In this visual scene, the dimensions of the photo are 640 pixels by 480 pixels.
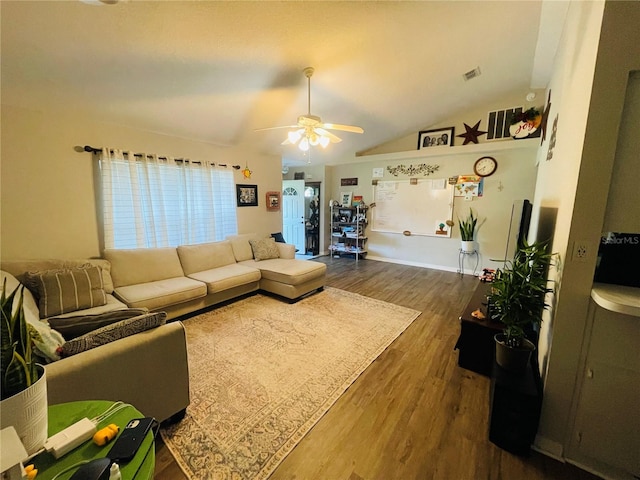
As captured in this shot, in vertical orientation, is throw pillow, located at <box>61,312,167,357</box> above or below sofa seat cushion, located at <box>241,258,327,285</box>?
above

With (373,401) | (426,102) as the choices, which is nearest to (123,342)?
(373,401)

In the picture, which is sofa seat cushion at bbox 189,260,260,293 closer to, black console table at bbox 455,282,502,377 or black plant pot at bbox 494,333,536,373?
black console table at bbox 455,282,502,377

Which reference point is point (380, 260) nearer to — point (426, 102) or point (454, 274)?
point (454, 274)

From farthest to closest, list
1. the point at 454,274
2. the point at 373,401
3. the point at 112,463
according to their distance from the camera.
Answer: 1. the point at 454,274
2. the point at 373,401
3. the point at 112,463

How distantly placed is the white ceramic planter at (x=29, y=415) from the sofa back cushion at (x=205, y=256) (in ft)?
9.28

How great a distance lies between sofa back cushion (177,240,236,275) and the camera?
349cm

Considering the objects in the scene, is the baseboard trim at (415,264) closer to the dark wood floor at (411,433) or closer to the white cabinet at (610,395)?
the dark wood floor at (411,433)

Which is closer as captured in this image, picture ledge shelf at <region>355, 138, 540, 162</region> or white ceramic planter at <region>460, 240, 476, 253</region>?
picture ledge shelf at <region>355, 138, 540, 162</region>

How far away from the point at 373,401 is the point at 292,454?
67 centimetres

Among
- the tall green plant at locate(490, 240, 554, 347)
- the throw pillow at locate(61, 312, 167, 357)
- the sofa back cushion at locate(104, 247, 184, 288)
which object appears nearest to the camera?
the throw pillow at locate(61, 312, 167, 357)

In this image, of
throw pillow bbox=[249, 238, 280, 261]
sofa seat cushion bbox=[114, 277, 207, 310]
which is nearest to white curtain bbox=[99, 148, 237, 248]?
throw pillow bbox=[249, 238, 280, 261]

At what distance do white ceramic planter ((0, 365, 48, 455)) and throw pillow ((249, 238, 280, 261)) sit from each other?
11.0 ft

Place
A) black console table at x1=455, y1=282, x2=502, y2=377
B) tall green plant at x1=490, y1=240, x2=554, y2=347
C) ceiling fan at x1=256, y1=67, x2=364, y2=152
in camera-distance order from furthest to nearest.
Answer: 1. ceiling fan at x1=256, y1=67, x2=364, y2=152
2. black console table at x1=455, y1=282, x2=502, y2=377
3. tall green plant at x1=490, y1=240, x2=554, y2=347

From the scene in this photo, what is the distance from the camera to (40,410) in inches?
30.3
